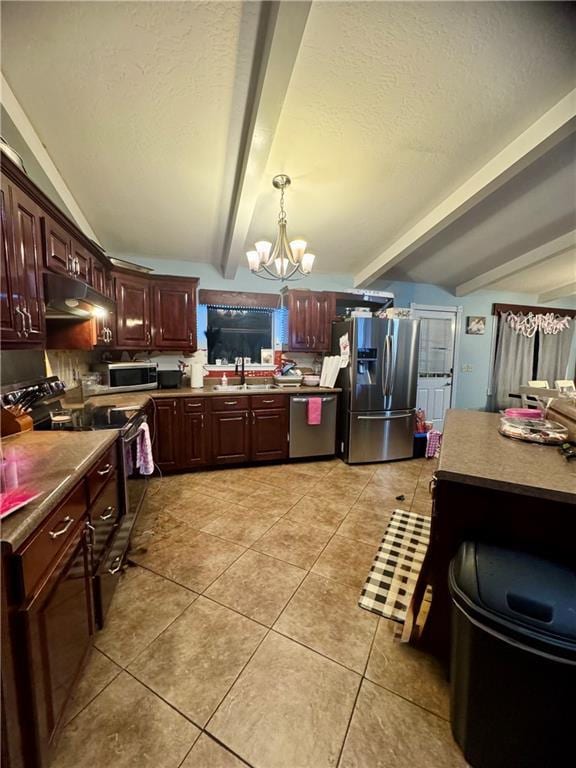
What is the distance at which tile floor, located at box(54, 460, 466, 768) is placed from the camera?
103 cm

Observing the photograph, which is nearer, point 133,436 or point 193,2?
point 193,2

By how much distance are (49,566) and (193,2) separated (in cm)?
231

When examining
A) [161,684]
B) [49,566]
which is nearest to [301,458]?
[161,684]

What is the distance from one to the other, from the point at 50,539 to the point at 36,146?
240cm

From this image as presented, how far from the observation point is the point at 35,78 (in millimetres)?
1570

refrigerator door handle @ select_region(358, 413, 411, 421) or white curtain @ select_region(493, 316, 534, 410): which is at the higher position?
white curtain @ select_region(493, 316, 534, 410)

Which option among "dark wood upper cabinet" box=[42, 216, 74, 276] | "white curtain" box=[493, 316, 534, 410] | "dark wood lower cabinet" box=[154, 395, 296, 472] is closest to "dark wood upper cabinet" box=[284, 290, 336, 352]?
"dark wood lower cabinet" box=[154, 395, 296, 472]

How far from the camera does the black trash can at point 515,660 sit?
81 centimetres

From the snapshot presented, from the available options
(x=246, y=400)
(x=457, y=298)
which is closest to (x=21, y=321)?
(x=246, y=400)

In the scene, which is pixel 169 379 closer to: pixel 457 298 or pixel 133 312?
pixel 133 312

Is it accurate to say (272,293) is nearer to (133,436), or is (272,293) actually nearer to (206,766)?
(133,436)

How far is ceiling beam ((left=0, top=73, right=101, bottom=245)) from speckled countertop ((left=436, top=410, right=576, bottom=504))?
2.84 meters

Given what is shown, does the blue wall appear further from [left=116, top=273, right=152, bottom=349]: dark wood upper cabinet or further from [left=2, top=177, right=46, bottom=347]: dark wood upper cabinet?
[left=2, top=177, right=46, bottom=347]: dark wood upper cabinet

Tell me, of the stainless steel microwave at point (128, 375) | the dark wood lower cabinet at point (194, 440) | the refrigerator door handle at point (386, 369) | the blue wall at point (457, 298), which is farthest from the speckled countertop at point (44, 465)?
the refrigerator door handle at point (386, 369)
